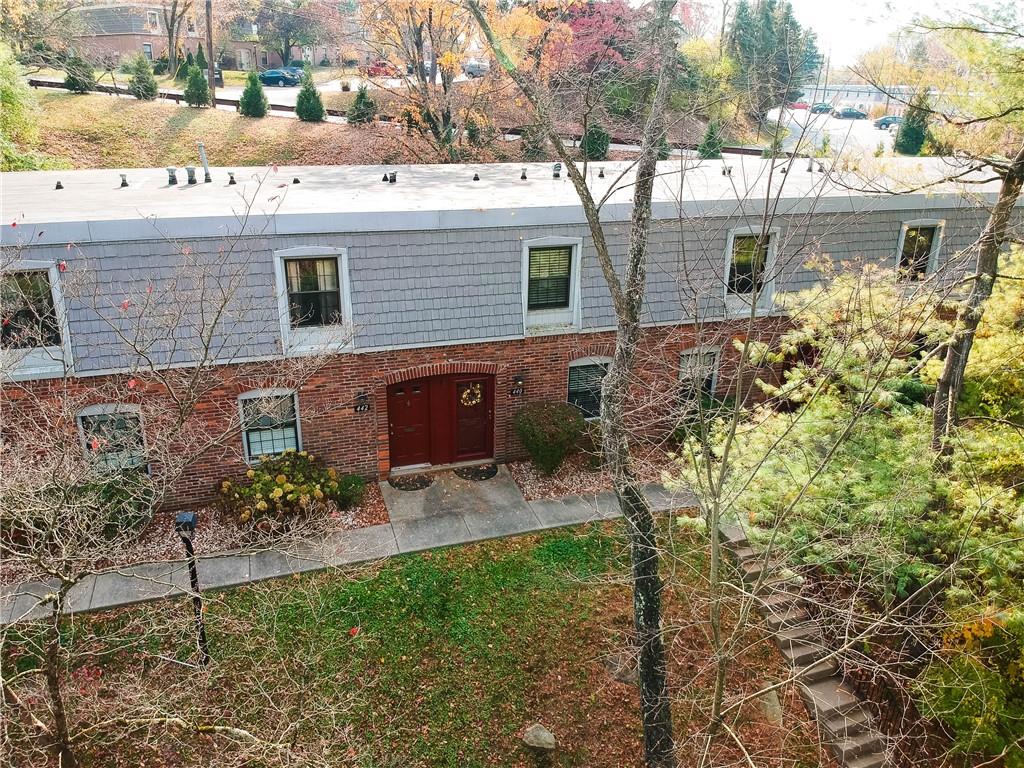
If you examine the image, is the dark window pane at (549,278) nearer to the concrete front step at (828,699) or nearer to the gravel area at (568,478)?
the gravel area at (568,478)

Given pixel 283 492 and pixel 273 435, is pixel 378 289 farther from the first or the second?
pixel 283 492

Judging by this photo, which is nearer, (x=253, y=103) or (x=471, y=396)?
(x=471, y=396)

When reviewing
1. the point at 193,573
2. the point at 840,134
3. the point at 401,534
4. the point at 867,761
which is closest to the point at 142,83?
the point at 840,134

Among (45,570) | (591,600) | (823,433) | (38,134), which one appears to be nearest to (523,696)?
(591,600)

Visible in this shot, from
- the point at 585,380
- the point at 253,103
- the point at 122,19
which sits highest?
the point at 122,19

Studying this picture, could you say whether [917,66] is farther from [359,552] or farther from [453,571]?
[359,552]

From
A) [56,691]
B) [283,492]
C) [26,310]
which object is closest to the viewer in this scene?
[56,691]

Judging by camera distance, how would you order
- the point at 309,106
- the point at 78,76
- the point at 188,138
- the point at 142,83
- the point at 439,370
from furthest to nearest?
1. the point at 142,83
2. the point at 78,76
3. the point at 309,106
4. the point at 188,138
5. the point at 439,370

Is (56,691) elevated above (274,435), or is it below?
above
